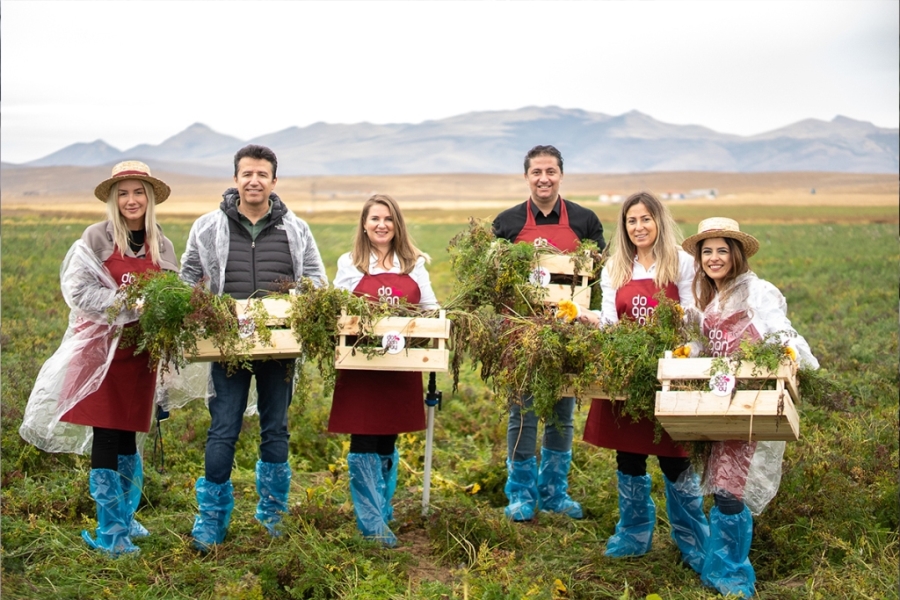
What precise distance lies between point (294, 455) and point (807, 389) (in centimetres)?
468

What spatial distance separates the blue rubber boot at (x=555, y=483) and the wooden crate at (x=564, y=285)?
1241 millimetres

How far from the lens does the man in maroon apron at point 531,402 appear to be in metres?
6.34

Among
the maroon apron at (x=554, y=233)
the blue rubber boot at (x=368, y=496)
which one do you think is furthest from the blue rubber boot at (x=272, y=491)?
the maroon apron at (x=554, y=233)

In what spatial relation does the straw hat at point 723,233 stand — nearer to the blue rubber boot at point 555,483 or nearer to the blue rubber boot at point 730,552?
the blue rubber boot at point 730,552

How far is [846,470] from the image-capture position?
6.58 metres

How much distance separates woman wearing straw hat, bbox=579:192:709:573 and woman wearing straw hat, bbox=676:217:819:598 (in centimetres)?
23

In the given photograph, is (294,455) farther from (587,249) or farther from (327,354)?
(587,249)

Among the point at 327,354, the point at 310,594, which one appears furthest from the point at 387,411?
the point at 310,594

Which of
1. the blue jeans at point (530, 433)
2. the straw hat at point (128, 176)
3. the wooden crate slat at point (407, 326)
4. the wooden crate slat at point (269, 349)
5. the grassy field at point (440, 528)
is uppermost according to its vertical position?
the straw hat at point (128, 176)

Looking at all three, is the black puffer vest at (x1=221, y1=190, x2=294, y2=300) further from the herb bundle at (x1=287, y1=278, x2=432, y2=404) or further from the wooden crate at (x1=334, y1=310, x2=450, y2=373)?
the wooden crate at (x1=334, y1=310, x2=450, y2=373)

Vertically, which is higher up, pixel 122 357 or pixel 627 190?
pixel 627 190

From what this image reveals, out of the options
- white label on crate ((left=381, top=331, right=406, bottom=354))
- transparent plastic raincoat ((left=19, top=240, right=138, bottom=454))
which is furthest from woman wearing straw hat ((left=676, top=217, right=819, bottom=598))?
transparent plastic raincoat ((left=19, top=240, right=138, bottom=454))

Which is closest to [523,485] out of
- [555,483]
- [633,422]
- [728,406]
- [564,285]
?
[555,483]

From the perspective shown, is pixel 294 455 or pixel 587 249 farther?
pixel 294 455
